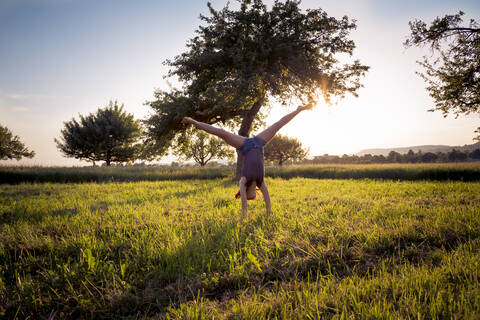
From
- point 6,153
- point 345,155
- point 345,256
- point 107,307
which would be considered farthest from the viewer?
point 345,155

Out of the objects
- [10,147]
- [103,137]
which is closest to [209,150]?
[103,137]

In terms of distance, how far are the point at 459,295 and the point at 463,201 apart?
6574 mm

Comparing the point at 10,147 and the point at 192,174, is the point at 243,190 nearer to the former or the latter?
the point at 192,174

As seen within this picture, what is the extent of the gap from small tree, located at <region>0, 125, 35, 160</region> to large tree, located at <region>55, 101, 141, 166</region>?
21289 mm

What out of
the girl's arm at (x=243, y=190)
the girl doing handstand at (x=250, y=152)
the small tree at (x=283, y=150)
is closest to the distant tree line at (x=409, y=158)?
the small tree at (x=283, y=150)

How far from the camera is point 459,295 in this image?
6.89ft

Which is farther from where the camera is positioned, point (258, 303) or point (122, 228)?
point (122, 228)

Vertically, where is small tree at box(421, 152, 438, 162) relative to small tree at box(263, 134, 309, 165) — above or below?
below

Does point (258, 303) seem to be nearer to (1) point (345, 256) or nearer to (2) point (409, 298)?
Result: (2) point (409, 298)

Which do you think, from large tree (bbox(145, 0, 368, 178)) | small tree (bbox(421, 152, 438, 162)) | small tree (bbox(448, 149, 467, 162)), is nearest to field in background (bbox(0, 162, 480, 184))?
large tree (bbox(145, 0, 368, 178))

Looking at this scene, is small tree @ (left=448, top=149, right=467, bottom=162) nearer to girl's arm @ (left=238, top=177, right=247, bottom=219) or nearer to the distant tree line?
the distant tree line

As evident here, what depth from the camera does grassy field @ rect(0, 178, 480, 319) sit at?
2.14 meters

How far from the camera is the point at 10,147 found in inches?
1890

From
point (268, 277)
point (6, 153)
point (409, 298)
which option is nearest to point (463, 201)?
point (409, 298)
